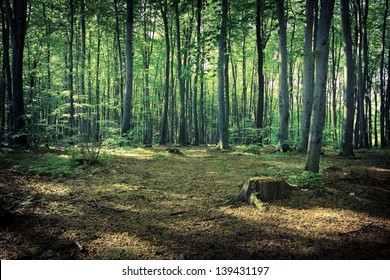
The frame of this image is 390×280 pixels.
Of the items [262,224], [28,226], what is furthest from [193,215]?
[28,226]

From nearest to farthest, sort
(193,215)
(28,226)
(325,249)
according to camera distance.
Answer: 1. (325,249)
2. (28,226)
3. (193,215)

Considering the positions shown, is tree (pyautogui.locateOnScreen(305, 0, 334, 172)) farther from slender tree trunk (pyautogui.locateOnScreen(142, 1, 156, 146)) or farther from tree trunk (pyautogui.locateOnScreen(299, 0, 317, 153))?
slender tree trunk (pyautogui.locateOnScreen(142, 1, 156, 146))

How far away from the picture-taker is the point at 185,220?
325cm

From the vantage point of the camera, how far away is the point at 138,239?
2.67m

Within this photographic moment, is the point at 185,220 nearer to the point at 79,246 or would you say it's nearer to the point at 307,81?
the point at 79,246

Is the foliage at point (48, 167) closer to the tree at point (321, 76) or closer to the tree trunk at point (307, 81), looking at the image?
the tree at point (321, 76)

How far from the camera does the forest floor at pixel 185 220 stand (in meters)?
2.39

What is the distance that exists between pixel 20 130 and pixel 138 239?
8201mm

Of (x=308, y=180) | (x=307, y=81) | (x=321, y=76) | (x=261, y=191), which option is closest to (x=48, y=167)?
(x=261, y=191)

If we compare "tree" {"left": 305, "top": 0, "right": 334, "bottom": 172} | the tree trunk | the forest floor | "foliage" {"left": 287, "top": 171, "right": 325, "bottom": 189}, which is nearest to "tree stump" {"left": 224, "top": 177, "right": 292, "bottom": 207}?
the forest floor

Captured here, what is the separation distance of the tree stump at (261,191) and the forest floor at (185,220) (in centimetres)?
15

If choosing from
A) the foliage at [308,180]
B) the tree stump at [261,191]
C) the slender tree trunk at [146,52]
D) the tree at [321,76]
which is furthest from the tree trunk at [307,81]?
the slender tree trunk at [146,52]

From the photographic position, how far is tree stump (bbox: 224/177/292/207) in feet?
12.8
